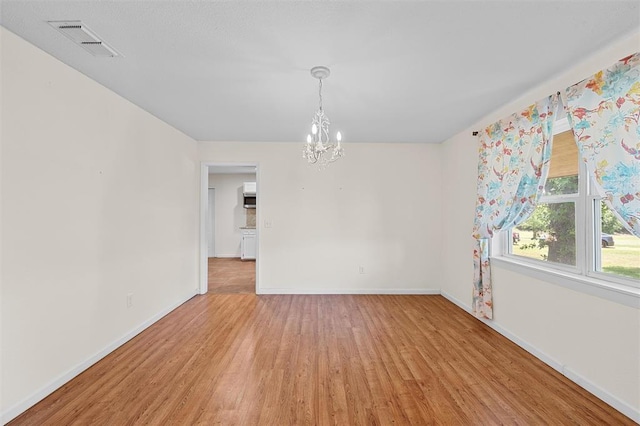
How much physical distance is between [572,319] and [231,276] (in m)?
5.29

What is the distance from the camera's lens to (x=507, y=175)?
293cm

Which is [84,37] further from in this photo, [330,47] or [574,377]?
[574,377]

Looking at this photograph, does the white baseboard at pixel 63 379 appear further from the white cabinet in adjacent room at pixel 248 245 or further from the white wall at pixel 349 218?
the white cabinet in adjacent room at pixel 248 245

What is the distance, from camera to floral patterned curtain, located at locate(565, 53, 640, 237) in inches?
69.5

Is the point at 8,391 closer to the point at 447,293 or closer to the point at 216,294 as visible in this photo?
the point at 216,294

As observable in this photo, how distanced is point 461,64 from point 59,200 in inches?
127

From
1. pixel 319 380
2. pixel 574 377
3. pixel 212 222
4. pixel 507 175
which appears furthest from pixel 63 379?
pixel 212 222

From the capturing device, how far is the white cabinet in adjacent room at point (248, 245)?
769cm

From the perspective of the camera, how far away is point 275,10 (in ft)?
5.19

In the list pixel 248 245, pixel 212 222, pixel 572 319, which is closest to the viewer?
pixel 572 319

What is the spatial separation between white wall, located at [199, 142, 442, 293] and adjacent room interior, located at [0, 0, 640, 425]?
0.70m

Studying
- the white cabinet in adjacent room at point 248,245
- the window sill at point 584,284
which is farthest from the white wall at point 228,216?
the window sill at point 584,284

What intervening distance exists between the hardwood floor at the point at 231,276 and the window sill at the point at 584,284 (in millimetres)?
3785

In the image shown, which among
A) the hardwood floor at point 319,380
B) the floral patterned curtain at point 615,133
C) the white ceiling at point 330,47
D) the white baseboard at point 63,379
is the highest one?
the white ceiling at point 330,47
